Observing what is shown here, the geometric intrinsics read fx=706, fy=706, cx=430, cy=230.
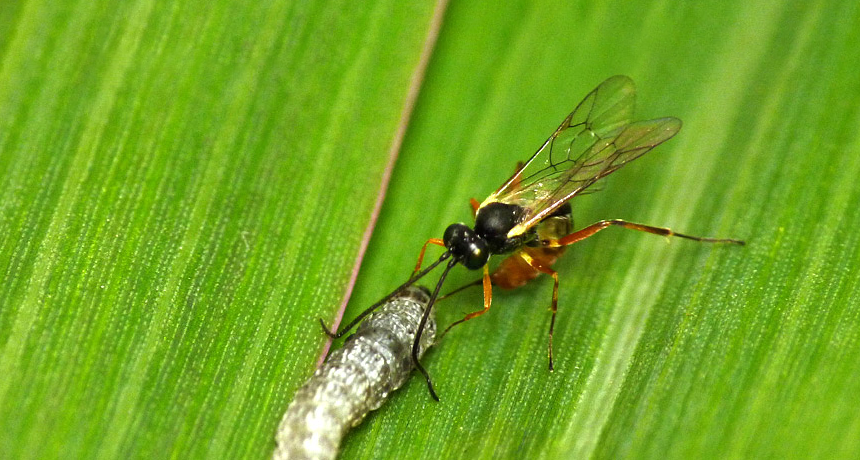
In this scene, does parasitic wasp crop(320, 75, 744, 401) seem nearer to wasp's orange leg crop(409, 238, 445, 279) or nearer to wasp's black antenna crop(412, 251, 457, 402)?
wasp's orange leg crop(409, 238, 445, 279)

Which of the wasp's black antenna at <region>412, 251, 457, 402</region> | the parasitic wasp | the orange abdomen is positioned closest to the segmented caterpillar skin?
the wasp's black antenna at <region>412, 251, 457, 402</region>

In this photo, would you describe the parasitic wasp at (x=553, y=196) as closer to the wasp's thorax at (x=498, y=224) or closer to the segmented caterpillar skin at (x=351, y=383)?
the wasp's thorax at (x=498, y=224)

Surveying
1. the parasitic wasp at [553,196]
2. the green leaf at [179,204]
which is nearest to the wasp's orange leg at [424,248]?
the parasitic wasp at [553,196]

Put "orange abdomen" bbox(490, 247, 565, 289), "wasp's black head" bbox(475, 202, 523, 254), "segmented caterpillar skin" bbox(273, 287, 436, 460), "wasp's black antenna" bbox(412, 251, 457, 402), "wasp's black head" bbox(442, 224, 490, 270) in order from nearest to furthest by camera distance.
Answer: "segmented caterpillar skin" bbox(273, 287, 436, 460) → "wasp's black antenna" bbox(412, 251, 457, 402) → "wasp's black head" bbox(442, 224, 490, 270) → "wasp's black head" bbox(475, 202, 523, 254) → "orange abdomen" bbox(490, 247, 565, 289)

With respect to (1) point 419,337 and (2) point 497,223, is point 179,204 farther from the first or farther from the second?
(2) point 497,223

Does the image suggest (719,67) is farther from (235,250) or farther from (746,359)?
(235,250)

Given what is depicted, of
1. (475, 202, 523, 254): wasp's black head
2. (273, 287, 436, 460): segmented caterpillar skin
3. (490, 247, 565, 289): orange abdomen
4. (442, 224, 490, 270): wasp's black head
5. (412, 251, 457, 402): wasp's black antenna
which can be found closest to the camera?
(273, 287, 436, 460): segmented caterpillar skin

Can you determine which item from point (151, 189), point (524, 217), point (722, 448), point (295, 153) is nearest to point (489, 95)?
point (524, 217)
